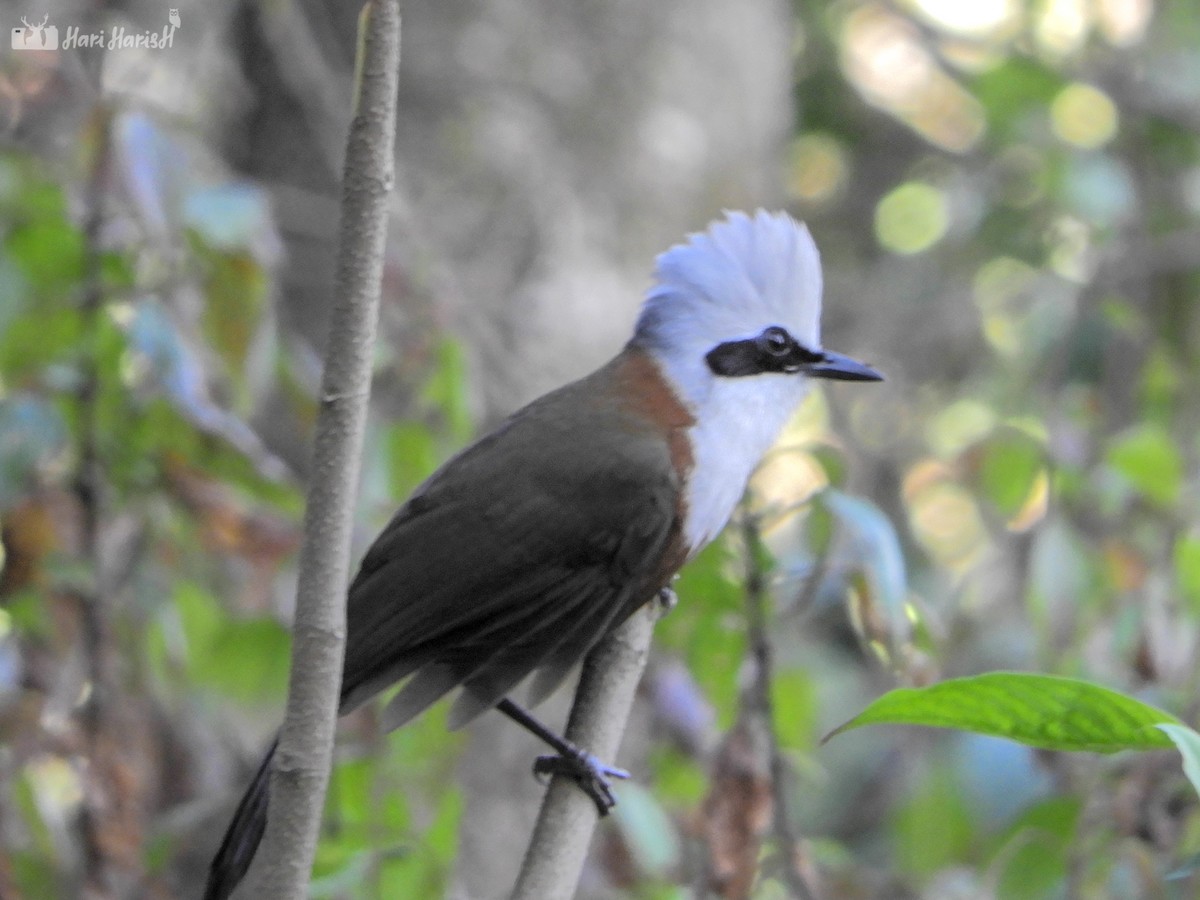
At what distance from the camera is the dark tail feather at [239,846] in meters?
2.15

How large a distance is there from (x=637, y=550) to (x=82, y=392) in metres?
1.19

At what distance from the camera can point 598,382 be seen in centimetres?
289

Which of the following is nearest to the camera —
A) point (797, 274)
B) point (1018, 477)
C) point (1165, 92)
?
point (797, 274)

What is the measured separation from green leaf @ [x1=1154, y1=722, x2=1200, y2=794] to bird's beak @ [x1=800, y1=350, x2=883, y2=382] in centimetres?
128

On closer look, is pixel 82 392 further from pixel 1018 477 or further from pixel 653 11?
pixel 653 11

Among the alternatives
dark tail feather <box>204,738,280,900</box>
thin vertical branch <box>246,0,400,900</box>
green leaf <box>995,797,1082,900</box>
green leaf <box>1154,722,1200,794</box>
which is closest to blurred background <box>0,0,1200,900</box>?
green leaf <box>995,797,1082,900</box>

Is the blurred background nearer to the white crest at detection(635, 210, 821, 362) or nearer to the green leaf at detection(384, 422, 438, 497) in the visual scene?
the green leaf at detection(384, 422, 438, 497)

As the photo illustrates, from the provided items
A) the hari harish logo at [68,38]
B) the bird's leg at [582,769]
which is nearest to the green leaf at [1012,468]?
the bird's leg at [582,769]

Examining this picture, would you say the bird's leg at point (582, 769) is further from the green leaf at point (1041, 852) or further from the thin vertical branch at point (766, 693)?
the green leaf at point (1041, 852)

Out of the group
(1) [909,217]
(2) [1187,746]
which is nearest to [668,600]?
(2) [1187,746]

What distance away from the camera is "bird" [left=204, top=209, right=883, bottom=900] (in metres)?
2.52

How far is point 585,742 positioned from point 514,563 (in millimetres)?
476

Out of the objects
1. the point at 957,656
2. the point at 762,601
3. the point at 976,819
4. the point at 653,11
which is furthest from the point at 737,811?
the point at 653,11

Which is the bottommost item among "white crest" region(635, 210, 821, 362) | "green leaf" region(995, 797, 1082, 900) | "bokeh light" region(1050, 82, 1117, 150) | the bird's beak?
"green leaf" region(995, 797, 1082, 900)
